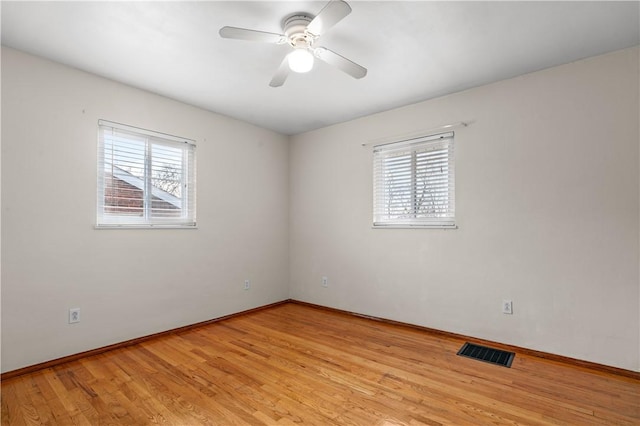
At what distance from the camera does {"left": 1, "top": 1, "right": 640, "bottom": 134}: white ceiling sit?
6.70 ft

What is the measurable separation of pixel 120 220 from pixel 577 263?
4.10 meters

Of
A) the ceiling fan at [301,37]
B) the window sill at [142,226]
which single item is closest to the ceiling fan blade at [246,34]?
the ceiling fan at [301,37]

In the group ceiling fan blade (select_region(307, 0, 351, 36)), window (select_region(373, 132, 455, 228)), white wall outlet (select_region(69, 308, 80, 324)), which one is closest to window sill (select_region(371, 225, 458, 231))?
window (select_region(373, 132, 455, 228))

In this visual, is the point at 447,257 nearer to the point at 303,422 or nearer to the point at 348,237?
the point at 348,237

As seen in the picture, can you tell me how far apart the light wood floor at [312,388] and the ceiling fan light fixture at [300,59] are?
7.36ft

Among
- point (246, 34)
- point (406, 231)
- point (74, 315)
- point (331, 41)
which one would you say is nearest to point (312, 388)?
point (406, 231)

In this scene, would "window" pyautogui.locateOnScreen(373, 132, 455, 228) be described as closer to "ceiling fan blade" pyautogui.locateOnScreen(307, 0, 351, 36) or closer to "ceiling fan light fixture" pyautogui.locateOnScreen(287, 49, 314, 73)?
"ceiling fan light fixture" pyautogui.locateOnScreen(287, 49, 314, 73)

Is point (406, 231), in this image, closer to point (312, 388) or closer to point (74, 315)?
point (312, 388)

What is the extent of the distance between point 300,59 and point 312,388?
2.28m

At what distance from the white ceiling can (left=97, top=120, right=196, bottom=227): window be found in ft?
1.72

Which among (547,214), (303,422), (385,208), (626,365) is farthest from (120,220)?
(626,365)

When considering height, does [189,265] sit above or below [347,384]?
above

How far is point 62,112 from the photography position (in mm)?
2719

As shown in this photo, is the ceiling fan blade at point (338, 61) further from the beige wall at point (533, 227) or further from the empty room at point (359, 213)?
the beige wall at point (533, 227)
